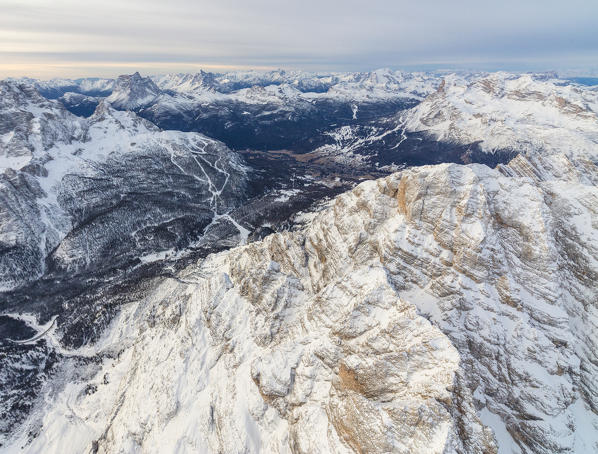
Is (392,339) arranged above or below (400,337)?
below

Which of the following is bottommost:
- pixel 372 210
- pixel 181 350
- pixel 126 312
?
pixel 126 312

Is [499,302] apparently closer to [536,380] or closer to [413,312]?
[536,380]

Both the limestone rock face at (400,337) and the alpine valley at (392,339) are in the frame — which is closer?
the limestone rock face at (400,337)

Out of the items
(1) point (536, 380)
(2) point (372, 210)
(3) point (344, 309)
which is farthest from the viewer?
(2) point (372, 210)

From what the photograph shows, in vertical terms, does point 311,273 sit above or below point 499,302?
below

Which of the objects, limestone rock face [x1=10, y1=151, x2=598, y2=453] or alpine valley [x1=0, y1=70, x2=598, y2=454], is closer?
limestone rock face [x1=10, y1=151, x2=598, y2=453]

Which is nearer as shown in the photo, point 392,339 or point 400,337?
point 400,337

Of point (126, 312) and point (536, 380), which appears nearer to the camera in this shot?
point (536, 380)

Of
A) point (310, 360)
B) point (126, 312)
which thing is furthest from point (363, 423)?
point (126, 312)
